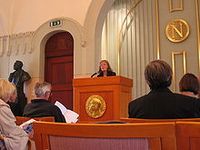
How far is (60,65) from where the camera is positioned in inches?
296

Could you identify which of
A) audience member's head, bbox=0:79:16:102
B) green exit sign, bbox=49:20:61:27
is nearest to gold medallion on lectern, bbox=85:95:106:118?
audience member's head, bbox=0:79:16:102

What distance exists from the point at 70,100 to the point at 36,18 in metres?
2.24

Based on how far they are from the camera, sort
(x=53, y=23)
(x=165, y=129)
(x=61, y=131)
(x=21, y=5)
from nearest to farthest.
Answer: (x=165, y=129), (x=61, y=131), (x=53, y=23), (x=21, y=5)

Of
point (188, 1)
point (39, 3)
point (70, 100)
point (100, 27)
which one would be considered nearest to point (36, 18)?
point (39, 3)

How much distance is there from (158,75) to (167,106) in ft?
0.91

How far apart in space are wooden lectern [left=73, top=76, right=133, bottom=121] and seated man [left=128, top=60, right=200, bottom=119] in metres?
1.94

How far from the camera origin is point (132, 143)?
33.9 inches

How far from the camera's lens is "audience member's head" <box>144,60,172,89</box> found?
2173 mm

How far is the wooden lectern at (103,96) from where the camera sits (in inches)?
164

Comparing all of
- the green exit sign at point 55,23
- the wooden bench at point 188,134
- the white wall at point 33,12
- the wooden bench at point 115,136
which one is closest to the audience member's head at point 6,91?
the wooden bench at point 115,136

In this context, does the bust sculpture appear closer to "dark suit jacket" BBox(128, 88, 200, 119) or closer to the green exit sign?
the green exit sign

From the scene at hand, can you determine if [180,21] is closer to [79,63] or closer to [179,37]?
[179,37]

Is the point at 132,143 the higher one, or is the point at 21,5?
the point at 21,5

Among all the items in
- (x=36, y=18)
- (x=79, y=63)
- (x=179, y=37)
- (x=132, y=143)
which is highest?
(x=36, y=18)
